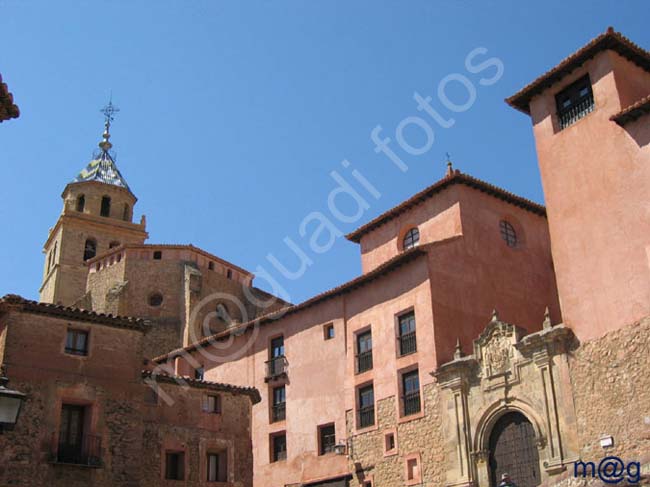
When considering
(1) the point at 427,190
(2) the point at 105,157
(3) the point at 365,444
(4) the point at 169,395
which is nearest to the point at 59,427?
(4) the point at 169,395

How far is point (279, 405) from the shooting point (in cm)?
3306

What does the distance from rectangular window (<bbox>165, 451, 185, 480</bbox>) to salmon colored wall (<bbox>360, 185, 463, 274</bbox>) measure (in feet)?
39.7

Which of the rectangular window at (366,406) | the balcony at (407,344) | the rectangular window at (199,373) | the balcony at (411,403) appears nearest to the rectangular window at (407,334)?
the balcony at (407,344)

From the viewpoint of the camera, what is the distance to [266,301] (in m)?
54.0

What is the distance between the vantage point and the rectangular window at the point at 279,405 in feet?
108

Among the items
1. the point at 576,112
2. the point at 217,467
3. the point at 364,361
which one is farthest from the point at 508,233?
the point at 217,467

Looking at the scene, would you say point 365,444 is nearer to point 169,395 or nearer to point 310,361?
point 310,361

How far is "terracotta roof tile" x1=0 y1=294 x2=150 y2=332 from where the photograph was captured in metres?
21.6

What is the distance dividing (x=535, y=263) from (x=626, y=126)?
936cm

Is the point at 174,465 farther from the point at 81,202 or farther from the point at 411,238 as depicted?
the point at 81,202

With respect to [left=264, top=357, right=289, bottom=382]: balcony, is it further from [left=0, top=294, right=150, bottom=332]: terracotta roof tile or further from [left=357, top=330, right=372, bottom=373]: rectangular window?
[left=0, top=294, right=150, bottom=332]: terracotta roof tile

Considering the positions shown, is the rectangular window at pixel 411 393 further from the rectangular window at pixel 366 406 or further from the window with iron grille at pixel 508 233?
the window with iron grille at pixel 508 233

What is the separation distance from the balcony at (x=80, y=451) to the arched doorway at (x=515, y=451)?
11513mm

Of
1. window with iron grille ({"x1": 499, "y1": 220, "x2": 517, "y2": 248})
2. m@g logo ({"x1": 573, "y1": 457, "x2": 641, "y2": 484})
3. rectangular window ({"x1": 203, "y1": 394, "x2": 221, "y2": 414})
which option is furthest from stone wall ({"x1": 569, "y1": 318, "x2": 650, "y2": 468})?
rectangular window ({"x1": 203, "y1": 394, "x2": 221, "y2": 414})
